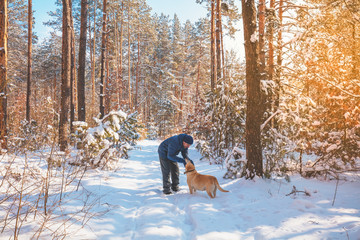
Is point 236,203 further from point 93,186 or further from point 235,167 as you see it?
point 93,186

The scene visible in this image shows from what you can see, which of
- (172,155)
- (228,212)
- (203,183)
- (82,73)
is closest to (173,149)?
(172,155)

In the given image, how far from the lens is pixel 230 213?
12.2 ft

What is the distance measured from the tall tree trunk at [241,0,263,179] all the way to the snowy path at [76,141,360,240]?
0.51m

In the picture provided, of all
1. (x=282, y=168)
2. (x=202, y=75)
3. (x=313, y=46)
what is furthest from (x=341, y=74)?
(x=202, y=75)

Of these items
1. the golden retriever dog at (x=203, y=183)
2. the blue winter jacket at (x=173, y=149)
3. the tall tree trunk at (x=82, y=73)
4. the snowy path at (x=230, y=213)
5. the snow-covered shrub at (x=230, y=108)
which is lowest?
the snowy path at (x=230, y=213)

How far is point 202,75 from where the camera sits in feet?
98.8

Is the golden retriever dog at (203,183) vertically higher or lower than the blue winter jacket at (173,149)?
lower

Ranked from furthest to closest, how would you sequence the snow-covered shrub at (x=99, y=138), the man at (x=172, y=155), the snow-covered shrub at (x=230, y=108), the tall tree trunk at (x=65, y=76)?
the tall tree trunk at (x=65, y=76) → the snow-covered shrub at (x=230, y=108) → the snow-covered shrub at (x=99, y=138) → the man at (x=172, y=155)

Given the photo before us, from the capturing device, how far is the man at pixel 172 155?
4945 mm

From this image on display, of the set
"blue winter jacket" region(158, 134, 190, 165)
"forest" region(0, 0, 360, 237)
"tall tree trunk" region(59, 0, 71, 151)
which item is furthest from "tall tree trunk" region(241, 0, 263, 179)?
"tall tree trunk" region(59, 0, 71, 151)

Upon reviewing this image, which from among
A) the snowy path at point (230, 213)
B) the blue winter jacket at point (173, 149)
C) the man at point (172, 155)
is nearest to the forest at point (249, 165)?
the snowy path at point (230, 213)

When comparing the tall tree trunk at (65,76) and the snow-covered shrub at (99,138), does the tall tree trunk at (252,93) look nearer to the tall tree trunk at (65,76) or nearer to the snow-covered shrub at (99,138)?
the snow-covered shrub at (99,138)

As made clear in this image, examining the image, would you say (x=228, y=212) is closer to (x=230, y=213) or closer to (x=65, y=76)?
(x=230, y=213)

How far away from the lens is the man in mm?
4945
